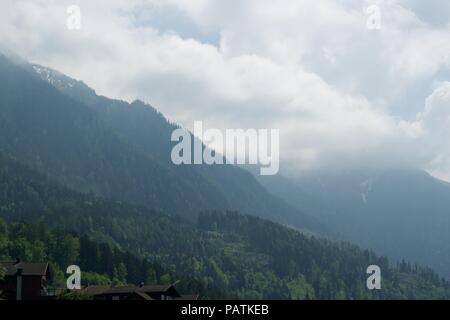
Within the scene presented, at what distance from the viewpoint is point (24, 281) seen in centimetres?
13888

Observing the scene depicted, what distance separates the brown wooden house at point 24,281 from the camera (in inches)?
5256

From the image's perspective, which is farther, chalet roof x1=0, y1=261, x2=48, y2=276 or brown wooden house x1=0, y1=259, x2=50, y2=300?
chalet roof x1=0, y1=261, x2=48, y2=276

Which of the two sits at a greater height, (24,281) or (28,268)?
(28,268)

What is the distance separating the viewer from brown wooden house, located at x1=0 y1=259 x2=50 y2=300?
13350cm

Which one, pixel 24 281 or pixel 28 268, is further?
pixel 28 268

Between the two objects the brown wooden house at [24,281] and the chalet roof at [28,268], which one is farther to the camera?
the chalet roof at [28,268]
